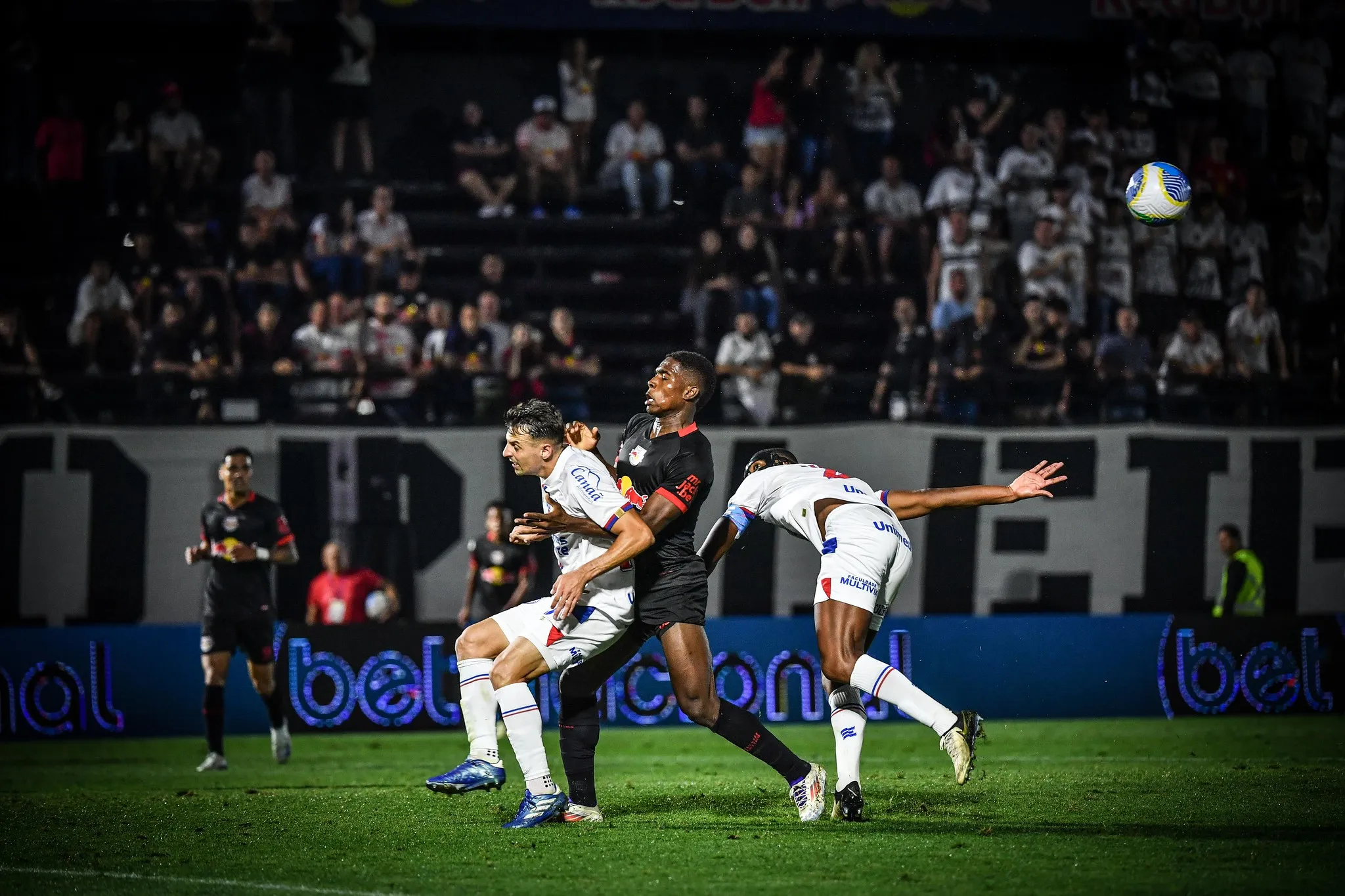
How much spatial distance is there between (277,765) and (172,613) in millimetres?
3968

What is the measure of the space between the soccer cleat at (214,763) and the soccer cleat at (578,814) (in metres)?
4.92

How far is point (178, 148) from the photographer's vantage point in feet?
60.7

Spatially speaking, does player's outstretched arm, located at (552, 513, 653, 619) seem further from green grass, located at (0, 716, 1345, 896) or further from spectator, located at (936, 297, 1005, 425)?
spectator, located at (936, 297, 1005, 425)

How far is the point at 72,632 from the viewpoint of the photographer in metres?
13.8

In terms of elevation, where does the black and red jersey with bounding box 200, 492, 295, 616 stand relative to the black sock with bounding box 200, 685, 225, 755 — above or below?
above

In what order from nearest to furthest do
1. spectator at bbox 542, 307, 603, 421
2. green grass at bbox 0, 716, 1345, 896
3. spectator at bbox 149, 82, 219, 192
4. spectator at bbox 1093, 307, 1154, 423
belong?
green grass at bbox 0, 716, 1345, 896 → spectator at bbox 542, 307, 603, 421 → spectator at bbox 1093, 307, 1154, 423 → spectator at bbox 149, 82, 219, 192

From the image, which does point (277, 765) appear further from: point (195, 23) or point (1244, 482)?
point (195, 23)

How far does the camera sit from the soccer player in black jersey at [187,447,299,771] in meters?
12.0

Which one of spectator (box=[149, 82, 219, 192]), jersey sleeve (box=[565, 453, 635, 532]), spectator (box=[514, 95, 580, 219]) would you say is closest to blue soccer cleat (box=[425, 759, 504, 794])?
jersey sleeve (box=[565, 453, 635, 532])

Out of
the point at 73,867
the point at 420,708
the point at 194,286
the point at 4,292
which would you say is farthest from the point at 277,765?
the point at 4,292

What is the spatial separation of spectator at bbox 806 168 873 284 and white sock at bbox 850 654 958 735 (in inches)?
425

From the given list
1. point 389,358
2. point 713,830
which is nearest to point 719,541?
point 713,830

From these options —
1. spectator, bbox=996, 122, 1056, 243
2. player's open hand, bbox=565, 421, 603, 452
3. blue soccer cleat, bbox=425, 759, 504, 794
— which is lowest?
blue soccer cleat, bbox=425, 759, 504, 794

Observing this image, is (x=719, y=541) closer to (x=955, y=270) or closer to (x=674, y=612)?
(x=674, y=612)
